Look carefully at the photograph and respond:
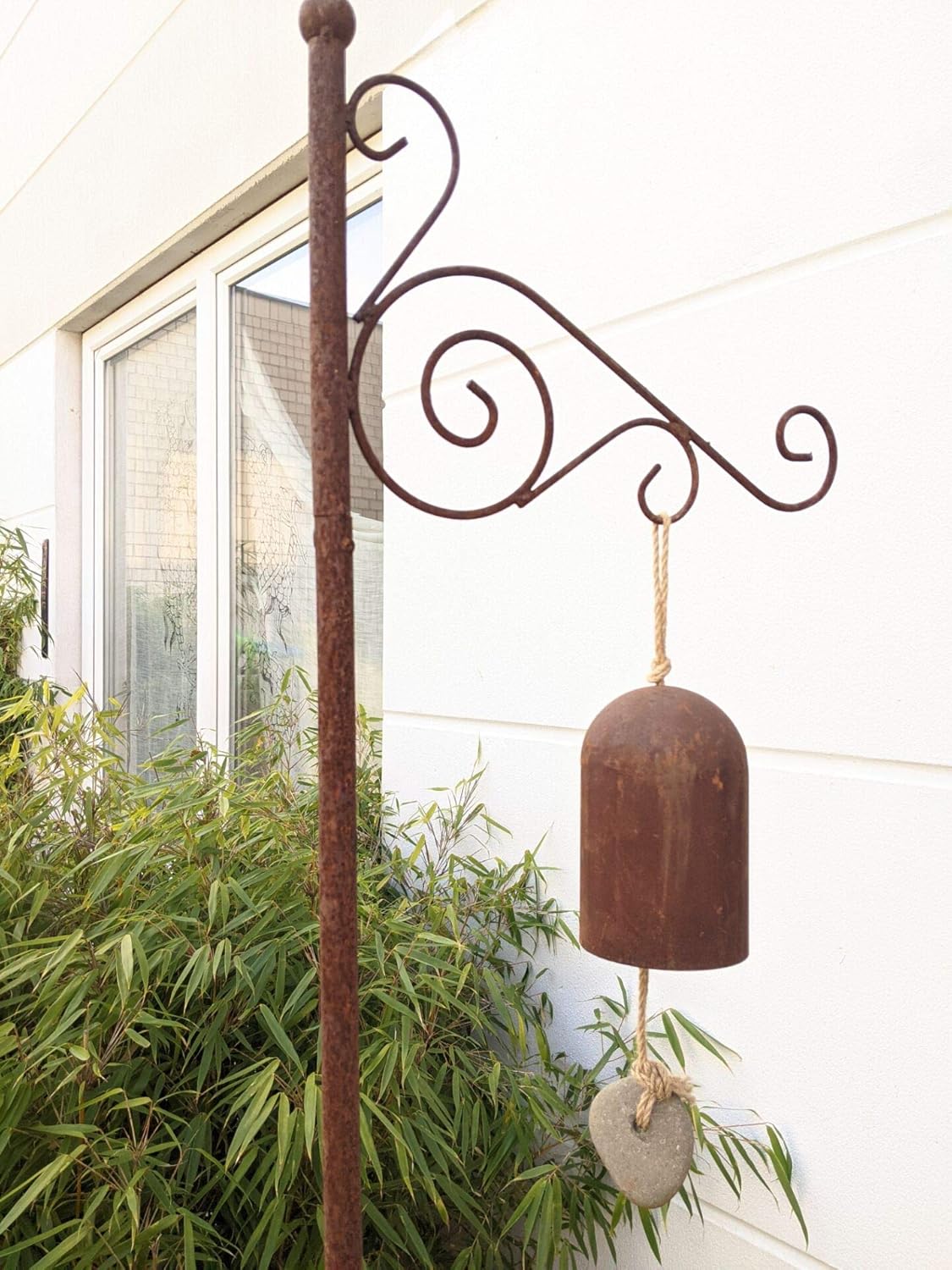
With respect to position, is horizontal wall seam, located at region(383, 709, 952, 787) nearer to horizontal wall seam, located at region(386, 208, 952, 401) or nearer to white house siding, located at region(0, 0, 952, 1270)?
white house siding, located at region(0, 0, 952, 1270)

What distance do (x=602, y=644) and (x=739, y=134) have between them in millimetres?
624

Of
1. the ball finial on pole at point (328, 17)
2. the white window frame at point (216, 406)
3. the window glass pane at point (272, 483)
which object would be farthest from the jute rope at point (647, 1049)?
the white window frame at point (216, 406)

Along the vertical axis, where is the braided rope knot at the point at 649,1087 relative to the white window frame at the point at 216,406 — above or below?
below

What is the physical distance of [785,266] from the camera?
44.8 inches

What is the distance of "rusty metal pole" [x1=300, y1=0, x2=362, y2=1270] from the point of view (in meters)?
Result: 0.63

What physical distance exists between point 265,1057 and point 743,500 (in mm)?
877

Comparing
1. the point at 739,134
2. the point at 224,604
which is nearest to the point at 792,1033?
the point at 739,134

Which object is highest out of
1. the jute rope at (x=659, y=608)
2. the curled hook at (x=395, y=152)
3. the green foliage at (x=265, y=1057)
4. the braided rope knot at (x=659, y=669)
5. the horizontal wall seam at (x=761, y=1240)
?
the curled hook at (x=395, y=152)

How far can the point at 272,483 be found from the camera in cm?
240

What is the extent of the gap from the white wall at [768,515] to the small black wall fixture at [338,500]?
53 centimetres

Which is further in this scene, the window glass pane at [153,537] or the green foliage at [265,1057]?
the window glass pane at [153,537]

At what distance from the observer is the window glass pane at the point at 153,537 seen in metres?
2.72

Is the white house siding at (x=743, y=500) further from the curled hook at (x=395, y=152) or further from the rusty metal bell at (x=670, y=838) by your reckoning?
the curled hook at (x=395, y=152)

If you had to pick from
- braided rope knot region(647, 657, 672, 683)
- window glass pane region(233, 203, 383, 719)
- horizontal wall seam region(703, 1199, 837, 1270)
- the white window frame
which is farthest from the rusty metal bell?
the white window frame
